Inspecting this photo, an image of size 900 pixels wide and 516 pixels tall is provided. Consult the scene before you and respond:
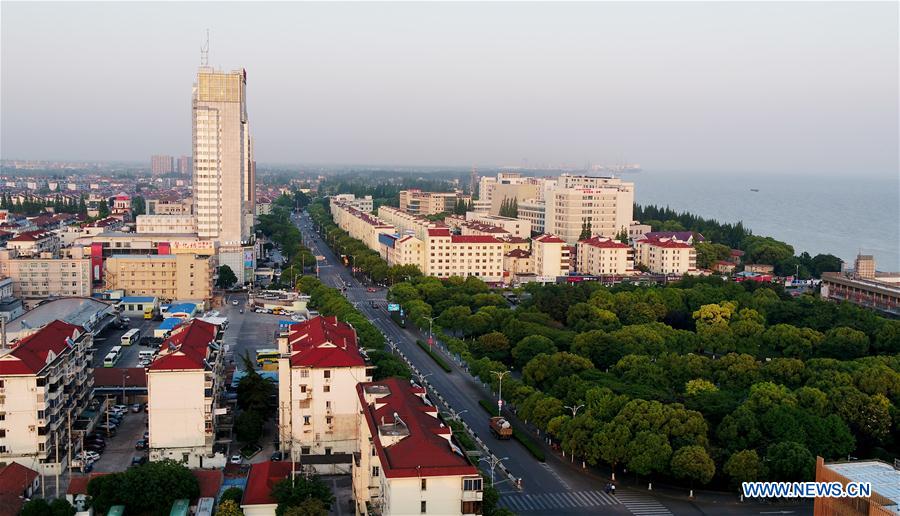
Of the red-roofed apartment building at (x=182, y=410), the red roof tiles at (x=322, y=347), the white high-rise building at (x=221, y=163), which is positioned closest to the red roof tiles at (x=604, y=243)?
the white high-rise building at (x=221, y=163)

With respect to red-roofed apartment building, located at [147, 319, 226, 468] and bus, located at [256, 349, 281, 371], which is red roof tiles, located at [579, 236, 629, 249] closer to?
bus, located at [256, 349, 281, 371]

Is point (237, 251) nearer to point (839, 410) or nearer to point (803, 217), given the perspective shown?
point (839, 410)

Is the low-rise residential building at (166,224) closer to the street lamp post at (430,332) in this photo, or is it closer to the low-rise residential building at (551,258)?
the low-rise residential building at (551,258)

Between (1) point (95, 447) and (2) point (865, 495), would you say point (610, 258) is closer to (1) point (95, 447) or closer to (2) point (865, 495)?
(1) point (95, 447)

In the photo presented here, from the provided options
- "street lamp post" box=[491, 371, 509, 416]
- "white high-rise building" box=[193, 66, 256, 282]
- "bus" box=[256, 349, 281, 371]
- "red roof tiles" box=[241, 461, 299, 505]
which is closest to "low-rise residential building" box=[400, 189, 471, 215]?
"white high-rise building" box=[193, 66, 256, 282]

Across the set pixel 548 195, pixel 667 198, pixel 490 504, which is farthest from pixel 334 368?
pixel 667 198

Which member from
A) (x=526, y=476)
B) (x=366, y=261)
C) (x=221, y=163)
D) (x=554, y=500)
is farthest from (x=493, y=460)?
(x=366, y=261)

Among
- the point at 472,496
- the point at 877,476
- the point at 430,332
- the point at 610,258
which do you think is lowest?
the point at 430,332
